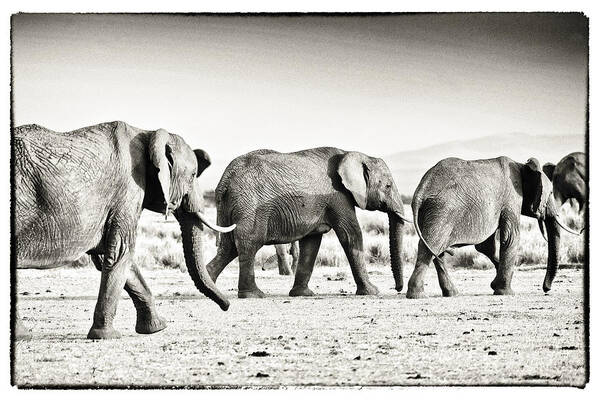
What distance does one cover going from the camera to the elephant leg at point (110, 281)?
7.93 metres

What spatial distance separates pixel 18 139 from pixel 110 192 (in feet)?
1.98

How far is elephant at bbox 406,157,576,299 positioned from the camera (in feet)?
33.9

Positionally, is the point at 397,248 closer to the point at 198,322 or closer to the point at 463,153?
the point at 463,153

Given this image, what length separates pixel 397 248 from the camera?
10.9 m

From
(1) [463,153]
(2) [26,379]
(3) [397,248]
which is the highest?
(1) [463,153]

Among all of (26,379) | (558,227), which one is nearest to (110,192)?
(26,379)

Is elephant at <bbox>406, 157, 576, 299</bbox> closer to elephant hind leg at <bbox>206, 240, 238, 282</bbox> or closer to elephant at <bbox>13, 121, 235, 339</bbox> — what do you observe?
elephant hind leg at <bbox>206, 240, 238, 282</bbox>

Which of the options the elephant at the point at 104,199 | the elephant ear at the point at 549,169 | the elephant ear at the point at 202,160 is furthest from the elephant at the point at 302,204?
Result: the elephant at the point at 104,199

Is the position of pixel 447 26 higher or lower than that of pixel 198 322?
higher

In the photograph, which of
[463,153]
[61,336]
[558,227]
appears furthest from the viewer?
[463,153]

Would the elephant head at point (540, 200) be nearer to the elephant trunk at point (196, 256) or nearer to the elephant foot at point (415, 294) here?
the elephant foot at point (415, 294)

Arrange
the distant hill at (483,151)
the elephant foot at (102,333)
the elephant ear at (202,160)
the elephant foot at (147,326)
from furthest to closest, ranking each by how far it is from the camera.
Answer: the distant hill at (483,151) < the elephant ear at (202,160) < the elephant foot at (147,326) < the elephant foot at (102,333)

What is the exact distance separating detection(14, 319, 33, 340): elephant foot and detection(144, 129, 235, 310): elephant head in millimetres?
1021

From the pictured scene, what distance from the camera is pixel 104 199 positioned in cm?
783
